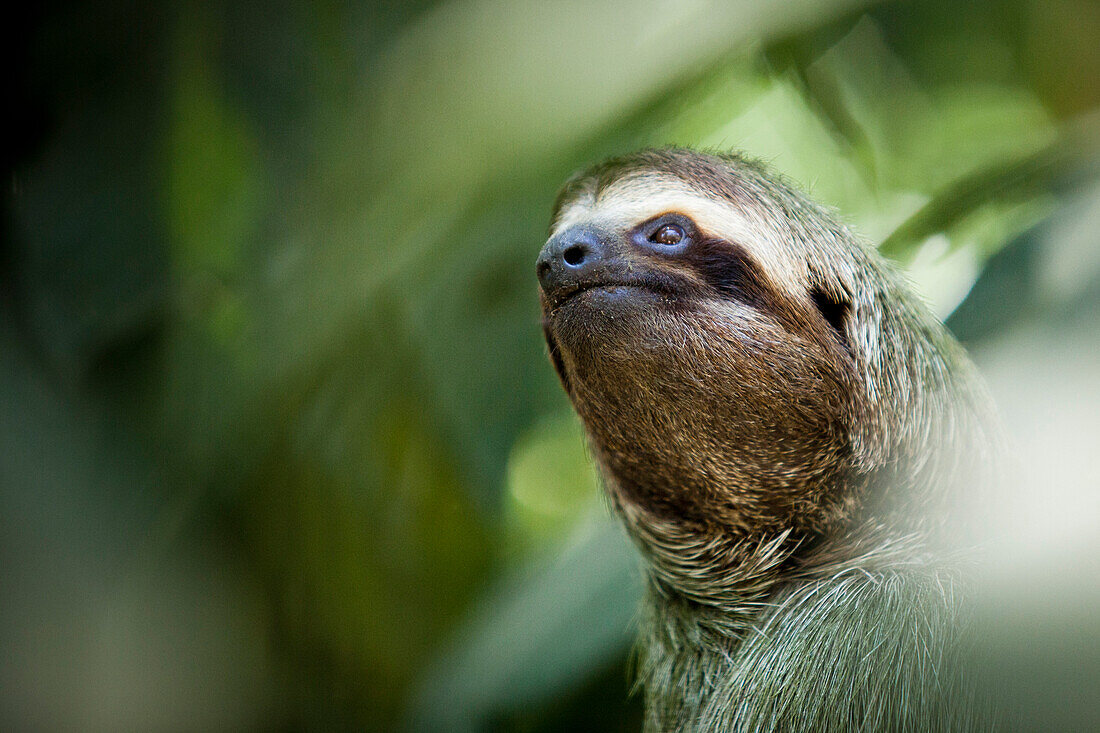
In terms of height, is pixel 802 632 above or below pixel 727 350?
below

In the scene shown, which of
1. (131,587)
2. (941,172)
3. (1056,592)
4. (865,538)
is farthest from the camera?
(941,172)

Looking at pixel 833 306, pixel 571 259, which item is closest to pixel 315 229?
pixel 571 259

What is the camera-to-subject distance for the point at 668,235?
92cm

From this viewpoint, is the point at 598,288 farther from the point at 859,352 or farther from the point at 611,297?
the point at 859,352

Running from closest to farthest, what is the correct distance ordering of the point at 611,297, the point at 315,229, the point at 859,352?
the point at 611,297
the point at 859,352
the point at 315,229

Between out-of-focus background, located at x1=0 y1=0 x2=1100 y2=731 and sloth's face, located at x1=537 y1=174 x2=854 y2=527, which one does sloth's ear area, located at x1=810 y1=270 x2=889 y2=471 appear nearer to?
sloth's face, located at x1=537 y1=174 x2=854 y2=527

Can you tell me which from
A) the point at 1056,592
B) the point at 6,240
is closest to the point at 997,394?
the point at 1056,592

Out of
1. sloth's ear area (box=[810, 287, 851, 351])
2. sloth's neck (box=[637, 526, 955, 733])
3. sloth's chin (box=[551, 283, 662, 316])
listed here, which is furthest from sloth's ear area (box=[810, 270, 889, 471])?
sloth's chin (box=[551, 283, 662, 316])

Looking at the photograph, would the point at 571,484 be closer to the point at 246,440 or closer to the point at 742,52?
the point at 246,440

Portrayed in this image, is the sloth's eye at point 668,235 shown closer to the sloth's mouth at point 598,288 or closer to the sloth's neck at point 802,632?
the sloth's mouth at point 598,288

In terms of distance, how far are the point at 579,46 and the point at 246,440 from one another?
80cm

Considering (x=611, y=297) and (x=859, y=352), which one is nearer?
(x=611, y=297)

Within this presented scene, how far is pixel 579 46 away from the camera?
1.12 meters

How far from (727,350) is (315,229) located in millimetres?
684
